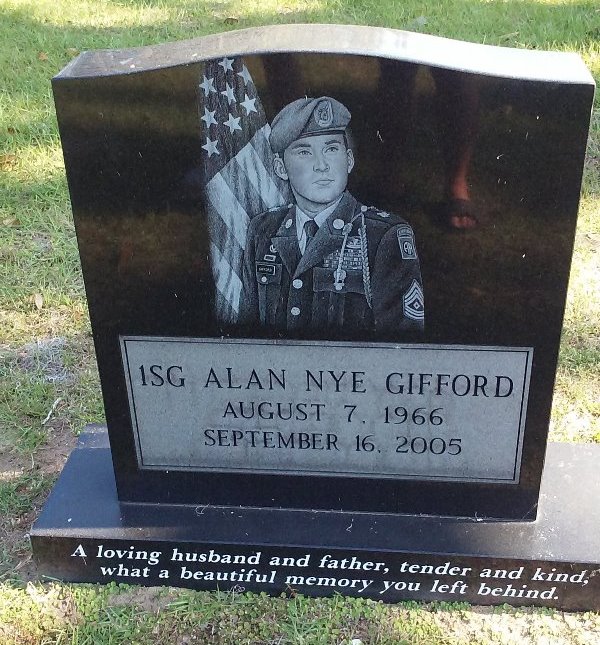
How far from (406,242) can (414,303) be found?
18cm

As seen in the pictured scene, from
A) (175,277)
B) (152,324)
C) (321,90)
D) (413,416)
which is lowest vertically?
→ (413,416)

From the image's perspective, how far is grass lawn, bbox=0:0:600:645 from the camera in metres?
2.42

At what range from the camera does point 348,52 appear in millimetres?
1937

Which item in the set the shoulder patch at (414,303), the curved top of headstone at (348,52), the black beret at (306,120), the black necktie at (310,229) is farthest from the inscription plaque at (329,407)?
the curved top of headstone at (348,52)

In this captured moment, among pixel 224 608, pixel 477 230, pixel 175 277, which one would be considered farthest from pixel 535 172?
pixel 224 608

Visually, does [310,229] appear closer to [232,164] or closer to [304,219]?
[304,219]

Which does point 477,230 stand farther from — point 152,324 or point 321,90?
point 152,324

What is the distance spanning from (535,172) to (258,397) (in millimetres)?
1040

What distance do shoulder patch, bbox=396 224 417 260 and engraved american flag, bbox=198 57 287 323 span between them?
33cm

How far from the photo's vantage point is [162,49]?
2129mm

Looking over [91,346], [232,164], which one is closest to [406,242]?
[232,164]

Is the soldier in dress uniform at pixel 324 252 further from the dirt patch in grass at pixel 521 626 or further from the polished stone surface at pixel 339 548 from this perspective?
the dirt patch in grass at pixel 521 626

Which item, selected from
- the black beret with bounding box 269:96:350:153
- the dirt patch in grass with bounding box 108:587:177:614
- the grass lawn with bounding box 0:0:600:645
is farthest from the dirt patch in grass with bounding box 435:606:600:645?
the black beret with bounding box 269:96:350:153

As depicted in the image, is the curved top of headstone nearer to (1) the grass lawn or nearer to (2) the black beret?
(2) the black beret
